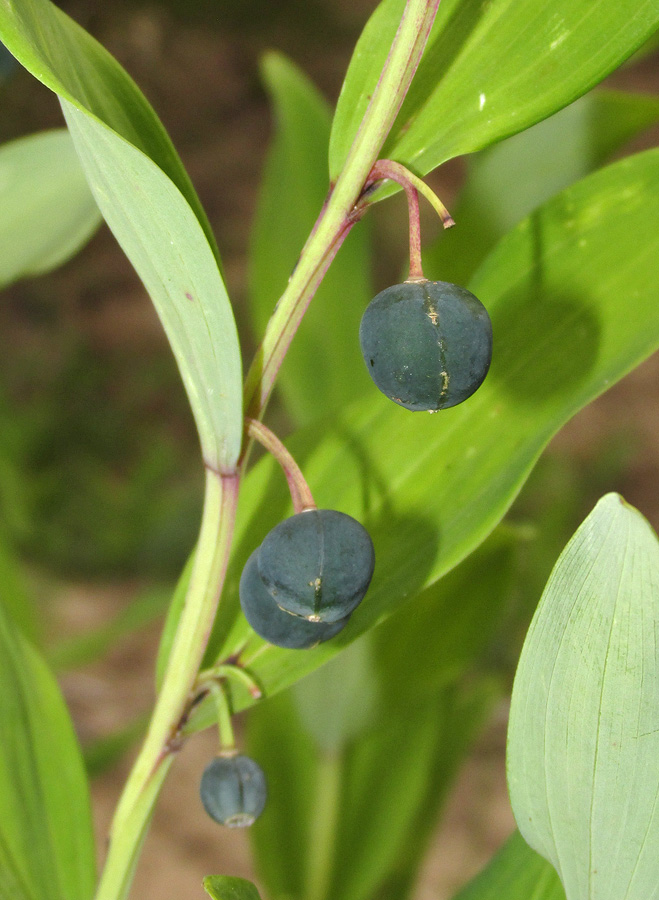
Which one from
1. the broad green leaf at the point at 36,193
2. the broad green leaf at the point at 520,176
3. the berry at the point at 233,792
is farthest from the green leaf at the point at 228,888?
the broad green leaf at the point at 520,176

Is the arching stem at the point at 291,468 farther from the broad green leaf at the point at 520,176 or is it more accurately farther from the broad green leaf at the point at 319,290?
the broad green leaf at the point at 319,290

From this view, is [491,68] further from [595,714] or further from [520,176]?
[520,176]

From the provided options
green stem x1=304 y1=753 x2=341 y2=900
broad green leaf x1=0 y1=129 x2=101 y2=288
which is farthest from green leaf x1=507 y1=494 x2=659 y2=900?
green stem x1=304 y1=753 x2=341 y2=900

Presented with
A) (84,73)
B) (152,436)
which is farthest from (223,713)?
(152,436)

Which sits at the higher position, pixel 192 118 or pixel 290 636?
pixel 290 636

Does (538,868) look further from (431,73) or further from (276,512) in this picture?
(431,73)

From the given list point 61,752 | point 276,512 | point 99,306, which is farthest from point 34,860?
point 99,306
